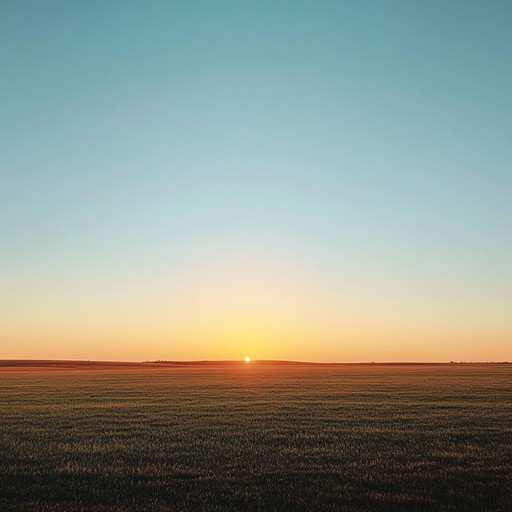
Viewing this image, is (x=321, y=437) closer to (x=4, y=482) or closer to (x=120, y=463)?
(x=120, y=463)

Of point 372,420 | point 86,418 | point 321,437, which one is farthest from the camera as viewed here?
point 86,418

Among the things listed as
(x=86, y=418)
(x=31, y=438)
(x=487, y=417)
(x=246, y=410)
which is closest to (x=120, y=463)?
(x=31, y=438)

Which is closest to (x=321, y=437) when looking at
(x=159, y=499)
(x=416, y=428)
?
(x=416, y=428)

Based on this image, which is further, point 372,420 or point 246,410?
point 246,410

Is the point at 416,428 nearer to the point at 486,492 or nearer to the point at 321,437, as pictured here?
the point at 321,437

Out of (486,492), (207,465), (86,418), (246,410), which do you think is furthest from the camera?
(246,410)

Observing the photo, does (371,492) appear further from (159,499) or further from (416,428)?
(416,428)

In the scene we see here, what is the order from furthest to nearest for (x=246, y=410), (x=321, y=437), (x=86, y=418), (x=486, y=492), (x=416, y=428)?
1. (x=246, y=410)
2. (x=86, y=418)
3. (x=416, y=428)
4. (x=321, y=437)
5. (x=486, y=492)

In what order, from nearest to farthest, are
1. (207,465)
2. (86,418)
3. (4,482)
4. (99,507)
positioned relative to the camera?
1. (99,507)
2. (4,482)
3. (207,465)
4. (86,418)

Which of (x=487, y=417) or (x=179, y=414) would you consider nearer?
(x=487, y=417)

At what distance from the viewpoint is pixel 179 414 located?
86.6ft

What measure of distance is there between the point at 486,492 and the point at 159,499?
7310 millimetres

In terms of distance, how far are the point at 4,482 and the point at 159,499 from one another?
427cm

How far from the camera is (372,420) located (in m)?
23.4
